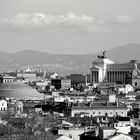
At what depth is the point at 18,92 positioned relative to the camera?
15325 cm

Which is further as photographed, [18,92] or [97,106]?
Answer: [18,92]

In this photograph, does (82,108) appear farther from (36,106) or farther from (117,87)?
(117,87)

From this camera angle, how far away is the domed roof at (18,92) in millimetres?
147613

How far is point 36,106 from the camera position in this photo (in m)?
117

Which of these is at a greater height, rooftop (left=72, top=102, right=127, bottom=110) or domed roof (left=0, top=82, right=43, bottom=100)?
domed roof (left=0, top=82, right=43, bottom=100)

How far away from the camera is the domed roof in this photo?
148 m

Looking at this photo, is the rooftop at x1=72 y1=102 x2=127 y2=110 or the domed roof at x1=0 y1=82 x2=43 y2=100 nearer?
the rooftop at x1=72 y1=102 x2=127 y2=110

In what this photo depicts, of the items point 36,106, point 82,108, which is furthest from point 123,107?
point 36,106

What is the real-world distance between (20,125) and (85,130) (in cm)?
819

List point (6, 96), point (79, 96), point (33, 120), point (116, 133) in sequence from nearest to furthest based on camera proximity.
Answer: point (116, 133), point (33, 120), point (79, 96), point (6, 96)

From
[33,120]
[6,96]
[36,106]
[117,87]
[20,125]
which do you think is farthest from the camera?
[117,87]

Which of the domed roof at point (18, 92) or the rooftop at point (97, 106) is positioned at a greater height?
the domed roof at point (18, 92)

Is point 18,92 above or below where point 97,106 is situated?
above

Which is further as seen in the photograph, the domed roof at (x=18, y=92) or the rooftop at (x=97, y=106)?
the domed roof at (x=18, y=92)
